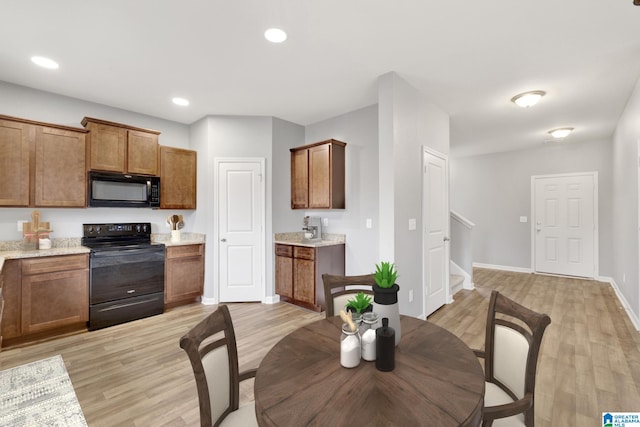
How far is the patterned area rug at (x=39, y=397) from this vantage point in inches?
68.1

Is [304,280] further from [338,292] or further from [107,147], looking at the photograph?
[107,147]

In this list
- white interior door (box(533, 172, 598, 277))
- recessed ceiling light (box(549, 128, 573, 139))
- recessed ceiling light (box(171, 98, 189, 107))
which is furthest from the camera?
white interior door (box(533, 172, 598, 277))

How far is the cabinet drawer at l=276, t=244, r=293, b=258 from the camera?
4.04 metres

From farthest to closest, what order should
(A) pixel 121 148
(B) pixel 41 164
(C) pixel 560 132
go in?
(C) pixel 560 132 → (A) pixel 121 148 → (B) pixel 41 164

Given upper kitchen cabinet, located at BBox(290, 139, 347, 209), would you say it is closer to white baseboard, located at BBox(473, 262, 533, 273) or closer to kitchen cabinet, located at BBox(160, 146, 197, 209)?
kitchen cabinet, located at BBox(160, 146, 197, 209)

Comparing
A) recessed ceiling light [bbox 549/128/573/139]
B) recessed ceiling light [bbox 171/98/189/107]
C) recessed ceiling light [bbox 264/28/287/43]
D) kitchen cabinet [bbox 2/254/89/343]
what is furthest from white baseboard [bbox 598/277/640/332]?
kitchen cabinet [bbox 2/254/89/343]

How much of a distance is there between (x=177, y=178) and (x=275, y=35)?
8.88ft

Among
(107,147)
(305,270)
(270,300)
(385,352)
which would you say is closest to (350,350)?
(385,352)

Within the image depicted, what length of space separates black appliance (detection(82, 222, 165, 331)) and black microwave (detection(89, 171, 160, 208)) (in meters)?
0.37

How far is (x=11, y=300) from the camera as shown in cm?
275

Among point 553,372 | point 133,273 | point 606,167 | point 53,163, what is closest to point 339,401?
point 553,372

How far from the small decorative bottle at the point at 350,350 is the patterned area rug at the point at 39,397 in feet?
5.91

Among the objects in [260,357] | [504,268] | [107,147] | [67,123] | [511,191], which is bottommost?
[260,357]

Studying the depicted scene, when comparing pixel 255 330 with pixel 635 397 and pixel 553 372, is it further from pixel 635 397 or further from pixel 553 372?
pixel 635 397
